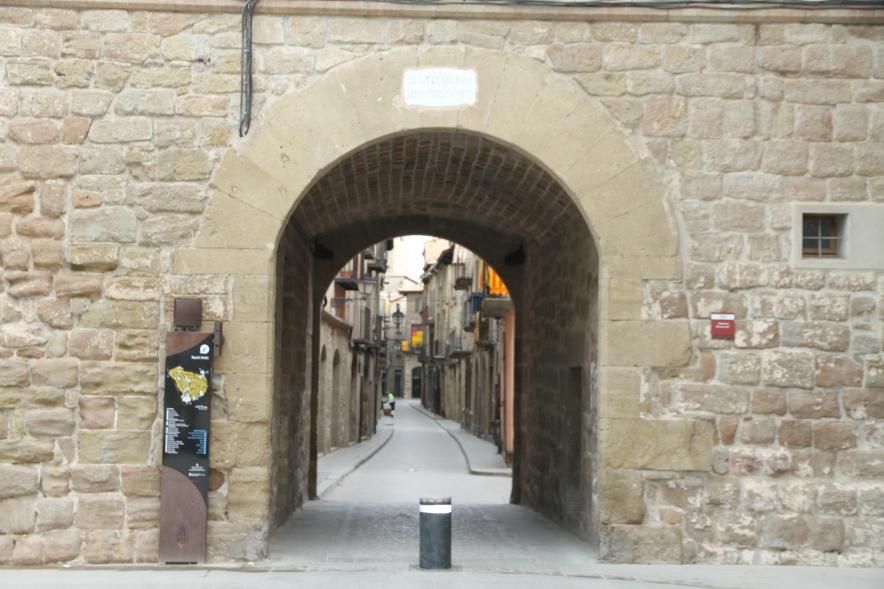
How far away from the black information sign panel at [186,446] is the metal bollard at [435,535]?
1.58 meters

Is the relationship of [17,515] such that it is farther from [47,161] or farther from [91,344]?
[47,161]

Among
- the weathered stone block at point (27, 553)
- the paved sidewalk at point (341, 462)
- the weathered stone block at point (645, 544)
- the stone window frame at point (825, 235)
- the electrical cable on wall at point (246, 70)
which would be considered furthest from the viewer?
the paved sidewalk at point (341, 462)

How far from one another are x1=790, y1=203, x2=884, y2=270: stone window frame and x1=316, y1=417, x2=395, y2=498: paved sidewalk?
825cm

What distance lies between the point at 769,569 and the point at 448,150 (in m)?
4.29

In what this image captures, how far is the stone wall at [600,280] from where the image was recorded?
777 centimetres

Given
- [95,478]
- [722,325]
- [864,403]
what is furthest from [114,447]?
[864,403]

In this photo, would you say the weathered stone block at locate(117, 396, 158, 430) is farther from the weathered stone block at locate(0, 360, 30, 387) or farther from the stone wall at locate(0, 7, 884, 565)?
the weathered stone block at locate(0, 360, 30, 387)

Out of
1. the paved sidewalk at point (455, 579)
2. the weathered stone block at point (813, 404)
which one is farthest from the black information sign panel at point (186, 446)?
the weathered stone block at point (813, 404)

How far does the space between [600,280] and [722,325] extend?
3.18 feet

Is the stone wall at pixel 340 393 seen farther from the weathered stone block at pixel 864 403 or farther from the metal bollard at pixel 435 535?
the weathered stone block at pixel 864 403

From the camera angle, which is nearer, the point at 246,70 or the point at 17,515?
the point at 17,515

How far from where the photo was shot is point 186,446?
7.70 metres

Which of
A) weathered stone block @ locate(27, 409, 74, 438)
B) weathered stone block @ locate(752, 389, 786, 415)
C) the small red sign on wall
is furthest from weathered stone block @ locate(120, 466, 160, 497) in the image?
weathered stone block @ locate(752, 389, 786, 415)

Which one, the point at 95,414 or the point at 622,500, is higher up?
the point at 95,414
